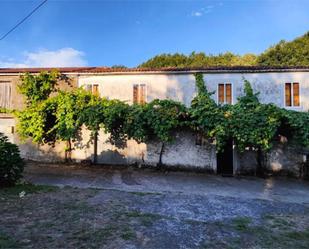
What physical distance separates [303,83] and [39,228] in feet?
53.5

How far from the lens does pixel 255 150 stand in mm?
16312

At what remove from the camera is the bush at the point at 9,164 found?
10209 millimetres

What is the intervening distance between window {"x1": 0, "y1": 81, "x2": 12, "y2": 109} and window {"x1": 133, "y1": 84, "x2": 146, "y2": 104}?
8305 millimetres

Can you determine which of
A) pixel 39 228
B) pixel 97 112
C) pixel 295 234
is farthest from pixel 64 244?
pixel 97 112

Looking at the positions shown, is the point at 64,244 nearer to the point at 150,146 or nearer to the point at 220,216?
the point at 220,216

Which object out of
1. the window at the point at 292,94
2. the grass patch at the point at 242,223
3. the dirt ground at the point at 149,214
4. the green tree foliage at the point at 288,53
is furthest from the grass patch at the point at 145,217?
the green tree foliage at the point at 288,53

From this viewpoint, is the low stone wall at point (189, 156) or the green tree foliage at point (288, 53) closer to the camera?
the low stone wall at point (189, 156)

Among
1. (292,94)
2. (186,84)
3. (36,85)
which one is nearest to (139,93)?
(186,84)

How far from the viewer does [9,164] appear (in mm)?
10297

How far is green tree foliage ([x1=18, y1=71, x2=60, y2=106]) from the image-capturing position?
18.0 meters

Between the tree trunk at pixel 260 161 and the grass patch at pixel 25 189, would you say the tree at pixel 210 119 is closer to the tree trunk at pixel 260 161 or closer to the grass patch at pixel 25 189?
the tree trunk at pixel 260 161

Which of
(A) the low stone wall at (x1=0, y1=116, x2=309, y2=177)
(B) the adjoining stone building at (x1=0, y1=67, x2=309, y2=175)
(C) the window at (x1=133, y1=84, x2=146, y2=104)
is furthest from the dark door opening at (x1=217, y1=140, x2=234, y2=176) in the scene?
(C) the window at (x1=133, y1=84, x2=146, y2=104)

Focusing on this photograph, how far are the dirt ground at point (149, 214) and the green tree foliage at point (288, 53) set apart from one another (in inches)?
901

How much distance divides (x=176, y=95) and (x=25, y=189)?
10.5 meters
